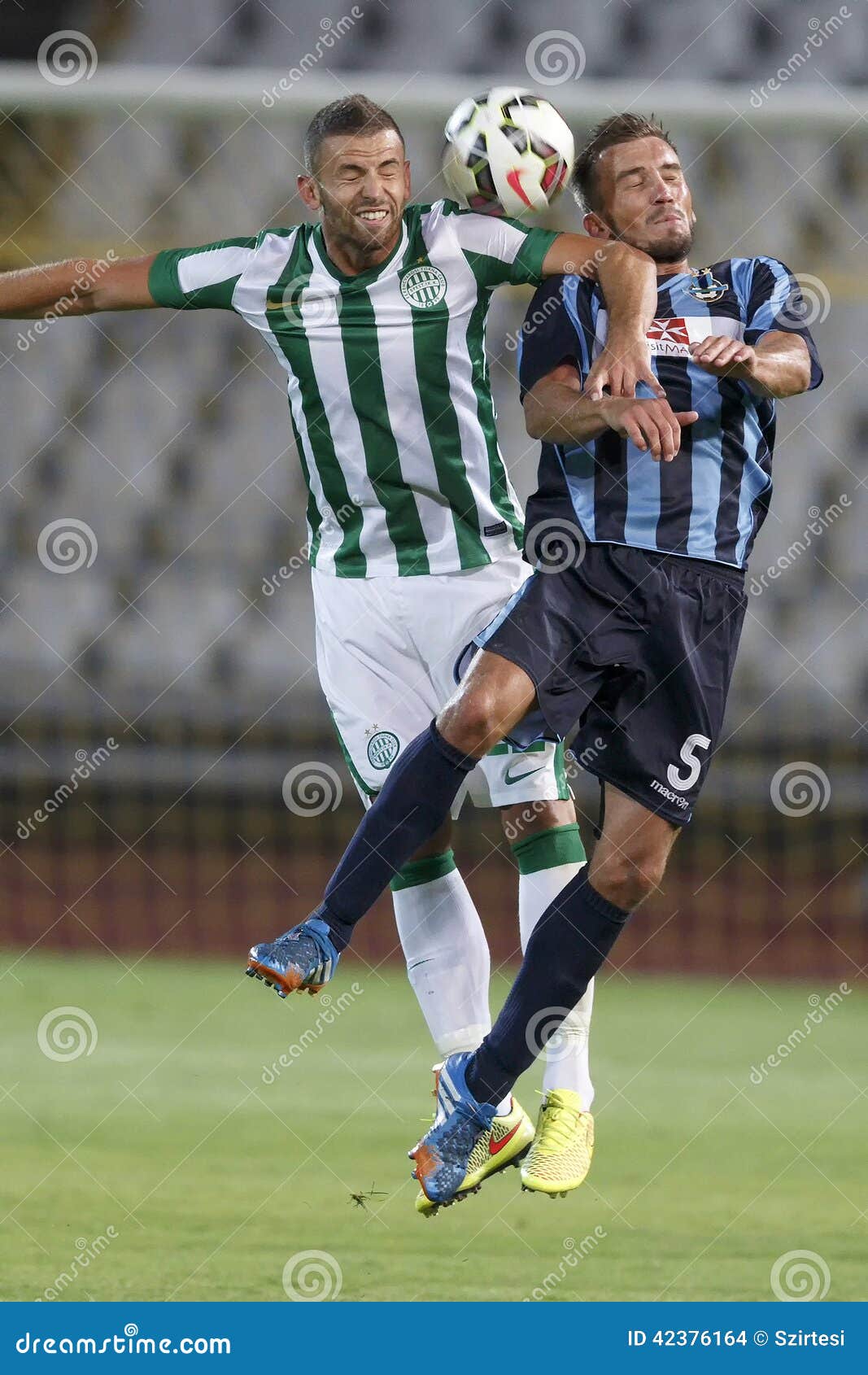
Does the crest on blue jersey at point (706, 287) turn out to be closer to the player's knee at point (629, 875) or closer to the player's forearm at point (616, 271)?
the player's forearm at point (616, 271)

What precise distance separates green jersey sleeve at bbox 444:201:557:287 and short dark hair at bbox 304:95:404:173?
0.85 feet

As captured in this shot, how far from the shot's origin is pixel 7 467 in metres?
10.9

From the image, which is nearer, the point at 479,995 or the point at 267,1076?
the point at 479,995

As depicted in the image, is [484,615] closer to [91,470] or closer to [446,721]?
[446,721]

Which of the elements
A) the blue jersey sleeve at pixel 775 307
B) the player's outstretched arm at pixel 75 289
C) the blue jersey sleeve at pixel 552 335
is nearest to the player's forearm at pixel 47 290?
the player's outstretched arm at pixel 75 289

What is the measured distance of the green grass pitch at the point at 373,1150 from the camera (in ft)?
12.9

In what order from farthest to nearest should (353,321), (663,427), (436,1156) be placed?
(353,321) < (436,1156) < (663,427)

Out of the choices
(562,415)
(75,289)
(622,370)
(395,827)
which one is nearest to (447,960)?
(395,827)

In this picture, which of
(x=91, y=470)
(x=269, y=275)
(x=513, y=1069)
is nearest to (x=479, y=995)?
(x=513, y=1069)

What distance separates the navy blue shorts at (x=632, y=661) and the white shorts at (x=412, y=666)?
0.35m

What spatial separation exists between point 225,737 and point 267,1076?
13.8 feet

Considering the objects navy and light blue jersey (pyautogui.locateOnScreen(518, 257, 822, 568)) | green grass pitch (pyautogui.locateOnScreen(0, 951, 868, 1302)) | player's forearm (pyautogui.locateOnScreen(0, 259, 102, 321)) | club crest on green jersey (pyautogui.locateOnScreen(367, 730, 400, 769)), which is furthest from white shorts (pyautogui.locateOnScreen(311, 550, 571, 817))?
green grass pitch (pyautogui.locateOnScreen(0, 951, 868, 1302))

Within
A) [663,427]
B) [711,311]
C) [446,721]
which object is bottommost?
[446,721]

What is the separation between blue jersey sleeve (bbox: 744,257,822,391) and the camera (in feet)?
12.3
